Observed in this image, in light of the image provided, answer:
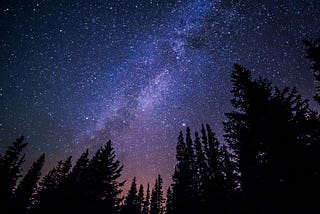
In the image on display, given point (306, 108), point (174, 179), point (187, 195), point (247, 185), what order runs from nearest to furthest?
1. point (306, 108)
2. point (247, 185)
3. point (187, 195)
4. point (174, 179)

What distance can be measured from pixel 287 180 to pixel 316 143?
93.7 inches

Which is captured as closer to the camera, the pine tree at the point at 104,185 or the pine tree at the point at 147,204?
the pine tree at the point at 104,185

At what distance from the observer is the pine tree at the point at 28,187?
115ft

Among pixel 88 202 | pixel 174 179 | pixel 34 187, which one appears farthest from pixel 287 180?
pixel 34 187

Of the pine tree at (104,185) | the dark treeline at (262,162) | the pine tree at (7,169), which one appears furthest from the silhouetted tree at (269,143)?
the pine tree at (7,169)

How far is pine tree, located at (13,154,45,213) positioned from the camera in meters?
35.1

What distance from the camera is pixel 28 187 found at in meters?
39.3

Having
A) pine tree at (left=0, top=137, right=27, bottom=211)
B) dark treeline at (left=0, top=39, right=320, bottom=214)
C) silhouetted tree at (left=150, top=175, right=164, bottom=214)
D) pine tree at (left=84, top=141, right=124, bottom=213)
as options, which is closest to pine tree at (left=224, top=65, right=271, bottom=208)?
dark treeline at (left=0, top=39, right=320, bottom=214)

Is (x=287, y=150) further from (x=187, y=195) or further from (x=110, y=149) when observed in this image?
(x=187, y=195)

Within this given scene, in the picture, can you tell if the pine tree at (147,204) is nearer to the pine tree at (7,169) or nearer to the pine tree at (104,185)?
the pine tree at (7,169)

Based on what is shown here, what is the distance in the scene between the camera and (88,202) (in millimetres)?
16266

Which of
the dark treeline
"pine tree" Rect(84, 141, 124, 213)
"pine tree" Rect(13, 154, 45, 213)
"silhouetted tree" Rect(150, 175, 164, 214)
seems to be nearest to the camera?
the dark treeline

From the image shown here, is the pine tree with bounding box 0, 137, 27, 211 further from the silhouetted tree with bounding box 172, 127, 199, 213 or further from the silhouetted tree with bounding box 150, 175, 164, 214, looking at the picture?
the silhouetted tree with bounding box 150, 175, 164, 214

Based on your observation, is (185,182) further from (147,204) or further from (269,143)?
(147,204)
